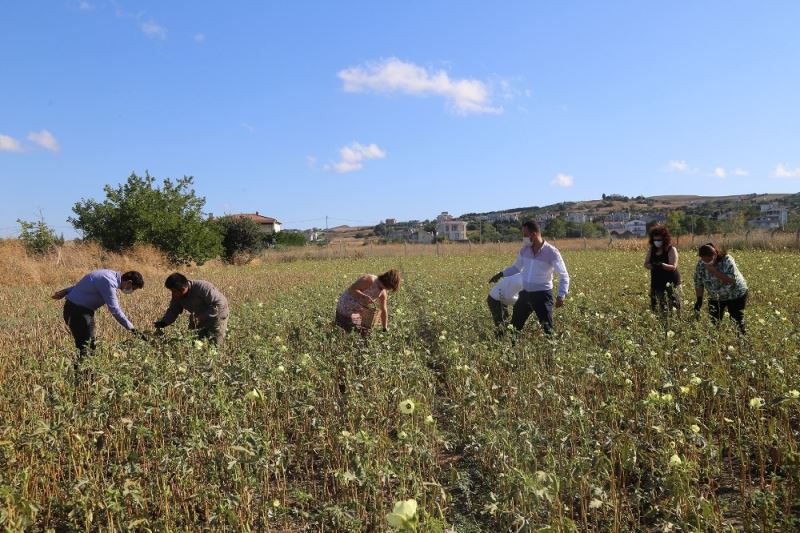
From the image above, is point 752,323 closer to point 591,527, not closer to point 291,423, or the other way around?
point 591,527

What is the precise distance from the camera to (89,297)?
6133mm

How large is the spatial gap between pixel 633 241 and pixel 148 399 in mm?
34115

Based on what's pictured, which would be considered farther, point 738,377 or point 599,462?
point 738,377

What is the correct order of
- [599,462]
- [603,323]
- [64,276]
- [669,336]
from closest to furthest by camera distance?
[599,462] → [669,336] → [603,323] → [64,276]

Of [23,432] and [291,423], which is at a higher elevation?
[23,432]

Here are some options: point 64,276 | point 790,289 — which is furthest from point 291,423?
point 64,276

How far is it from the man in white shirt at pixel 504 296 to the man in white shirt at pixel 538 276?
516 mm

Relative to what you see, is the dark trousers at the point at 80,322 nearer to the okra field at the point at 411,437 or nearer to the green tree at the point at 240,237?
the okra field at the point at 411,437

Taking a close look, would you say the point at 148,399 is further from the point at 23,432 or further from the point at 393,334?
the point at 393,334

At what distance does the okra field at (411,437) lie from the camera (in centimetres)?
304

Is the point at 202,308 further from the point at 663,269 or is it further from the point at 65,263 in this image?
the point at 65,263

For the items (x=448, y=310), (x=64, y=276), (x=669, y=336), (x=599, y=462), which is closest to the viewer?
(x=599, y=462)

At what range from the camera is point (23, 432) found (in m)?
3.66

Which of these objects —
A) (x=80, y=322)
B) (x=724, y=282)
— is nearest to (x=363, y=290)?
(x=80, y=322)
